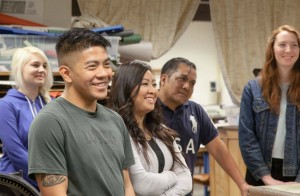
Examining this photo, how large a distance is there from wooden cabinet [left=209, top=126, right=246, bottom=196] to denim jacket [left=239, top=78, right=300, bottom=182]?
1142 mm

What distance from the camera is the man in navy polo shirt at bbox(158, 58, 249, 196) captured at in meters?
2.61

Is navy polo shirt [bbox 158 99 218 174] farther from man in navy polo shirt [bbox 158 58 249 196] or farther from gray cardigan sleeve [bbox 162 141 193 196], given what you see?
gray cardigan sleeve [bbox 162 141 193 196]

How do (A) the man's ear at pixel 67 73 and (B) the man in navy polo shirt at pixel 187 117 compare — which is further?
(B) the man in navy polo shirt at pixel 187 117

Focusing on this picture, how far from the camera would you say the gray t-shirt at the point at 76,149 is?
162cm

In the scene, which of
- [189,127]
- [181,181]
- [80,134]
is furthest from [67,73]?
[189,127]

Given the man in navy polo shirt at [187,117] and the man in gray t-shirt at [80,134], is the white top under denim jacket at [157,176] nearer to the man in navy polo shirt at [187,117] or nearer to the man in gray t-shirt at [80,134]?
the man in gray t-shirt at [80,134]

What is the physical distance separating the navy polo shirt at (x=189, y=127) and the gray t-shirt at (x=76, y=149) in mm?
850

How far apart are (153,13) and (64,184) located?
3208 mm

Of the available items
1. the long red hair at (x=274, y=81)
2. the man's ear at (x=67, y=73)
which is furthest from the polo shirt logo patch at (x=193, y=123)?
the man's ear at (x=67, y=73)

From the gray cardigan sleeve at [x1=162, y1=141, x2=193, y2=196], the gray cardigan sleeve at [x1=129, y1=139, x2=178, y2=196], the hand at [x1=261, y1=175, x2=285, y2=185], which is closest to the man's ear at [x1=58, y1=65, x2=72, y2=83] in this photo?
the gray cardigan sleeve at [x1=129, y1=139, x2=178, y2=196]

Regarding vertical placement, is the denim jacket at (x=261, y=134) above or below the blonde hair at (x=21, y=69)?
below

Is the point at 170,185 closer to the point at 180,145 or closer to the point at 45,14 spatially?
the point at 180,145

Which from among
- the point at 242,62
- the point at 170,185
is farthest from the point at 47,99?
the point at 242,62

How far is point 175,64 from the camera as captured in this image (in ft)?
8.98
